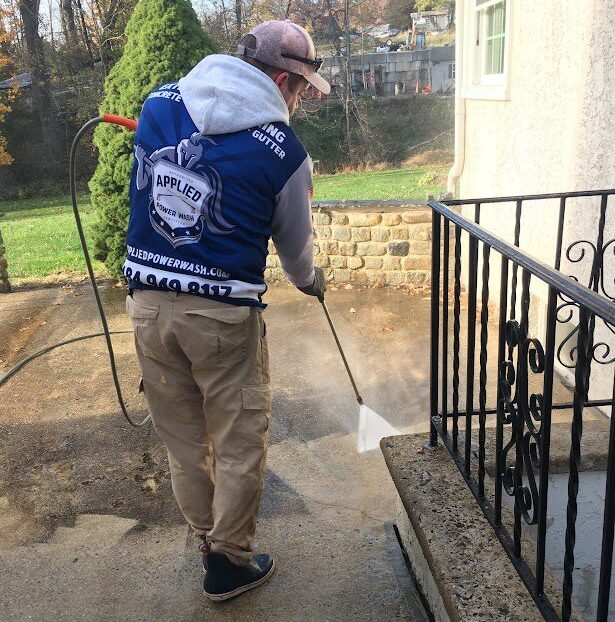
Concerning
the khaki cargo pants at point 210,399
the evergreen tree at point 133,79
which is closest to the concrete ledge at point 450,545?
the khaki cargo pants at point 210,399

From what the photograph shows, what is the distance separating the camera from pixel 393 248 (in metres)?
7.04

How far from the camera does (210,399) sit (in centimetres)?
233

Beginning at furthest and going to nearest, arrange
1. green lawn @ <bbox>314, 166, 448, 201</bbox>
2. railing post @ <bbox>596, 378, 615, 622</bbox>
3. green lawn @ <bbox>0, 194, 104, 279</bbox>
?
green lawn @ <bbox>314, 166, 448, 201</bbox>, green lawn @ <bbox>0, 194, 104, 279</bbox>, railing post @ <bbox>596, 378, 615, 622</bbox>

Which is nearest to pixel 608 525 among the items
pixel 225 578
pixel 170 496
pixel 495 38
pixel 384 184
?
pixel 225 578

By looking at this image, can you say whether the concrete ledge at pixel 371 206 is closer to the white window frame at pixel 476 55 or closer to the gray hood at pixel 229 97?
the white window frame at pixel 476 55

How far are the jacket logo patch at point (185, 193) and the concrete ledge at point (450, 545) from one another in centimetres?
112

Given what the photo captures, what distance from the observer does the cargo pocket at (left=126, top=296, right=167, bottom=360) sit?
7.40ft

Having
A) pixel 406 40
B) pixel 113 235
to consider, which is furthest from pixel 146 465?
pixel 406 40

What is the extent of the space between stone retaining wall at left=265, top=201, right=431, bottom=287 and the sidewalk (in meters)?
1.47

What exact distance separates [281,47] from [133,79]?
16.3ft

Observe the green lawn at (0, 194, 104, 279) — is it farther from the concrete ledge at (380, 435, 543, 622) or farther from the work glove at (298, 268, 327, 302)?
the concrete ledge at (380, 435, 543, 622)

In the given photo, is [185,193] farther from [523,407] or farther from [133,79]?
[133,79]

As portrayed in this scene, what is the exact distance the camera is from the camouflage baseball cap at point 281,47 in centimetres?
222

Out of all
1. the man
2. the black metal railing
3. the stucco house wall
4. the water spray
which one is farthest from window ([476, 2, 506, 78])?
the man
